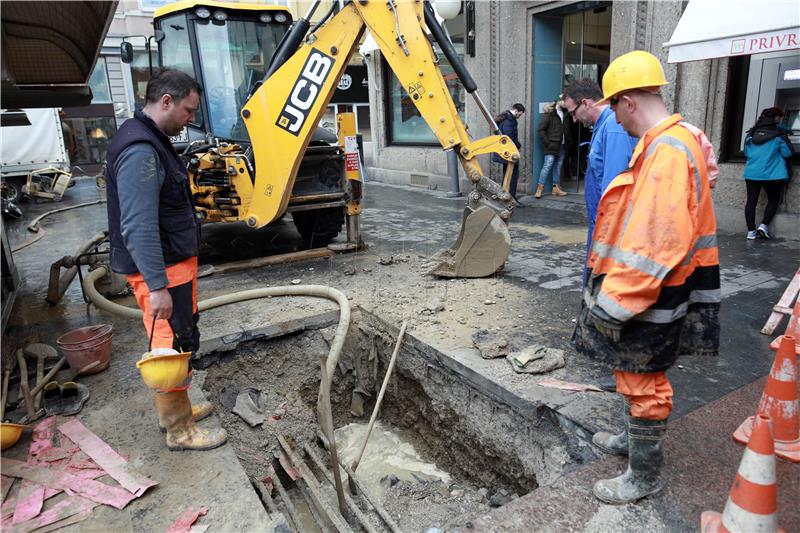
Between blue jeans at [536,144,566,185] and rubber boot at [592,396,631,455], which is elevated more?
blue jeans at [536,144,566,185]

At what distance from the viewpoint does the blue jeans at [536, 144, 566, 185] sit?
32.6ft

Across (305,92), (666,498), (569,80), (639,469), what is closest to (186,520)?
(639,469)

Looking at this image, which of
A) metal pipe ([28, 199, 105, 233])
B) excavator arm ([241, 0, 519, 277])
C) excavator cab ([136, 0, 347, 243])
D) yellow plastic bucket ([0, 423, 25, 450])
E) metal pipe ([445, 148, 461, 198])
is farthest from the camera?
metal pipe ([445, 148, 461, 198])

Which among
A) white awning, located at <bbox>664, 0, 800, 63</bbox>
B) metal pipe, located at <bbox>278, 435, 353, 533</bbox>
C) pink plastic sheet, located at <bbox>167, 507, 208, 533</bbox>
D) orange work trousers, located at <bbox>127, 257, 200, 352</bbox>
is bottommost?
metal pipe, located at <bbox>278, 435, 353, 533</bbox>

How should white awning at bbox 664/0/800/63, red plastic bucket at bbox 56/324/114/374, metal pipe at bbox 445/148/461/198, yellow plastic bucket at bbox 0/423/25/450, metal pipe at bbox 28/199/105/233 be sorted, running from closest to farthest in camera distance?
1. yellow plastic bucket at bbox 0/423/25/450
2. red plastic bucket at bbox 56/324/114/374
3. white awning at bbox 664/0/800/63
4. metal pipe at bbox 28/199/105/233
5. metal pipe at bbox 445/148/461/198

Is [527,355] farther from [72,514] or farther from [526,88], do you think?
[526,88]

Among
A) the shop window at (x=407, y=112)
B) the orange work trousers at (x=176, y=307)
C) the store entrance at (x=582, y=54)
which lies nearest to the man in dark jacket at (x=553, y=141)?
the store entrance at (x=582, y=54)

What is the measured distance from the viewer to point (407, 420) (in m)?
4.39

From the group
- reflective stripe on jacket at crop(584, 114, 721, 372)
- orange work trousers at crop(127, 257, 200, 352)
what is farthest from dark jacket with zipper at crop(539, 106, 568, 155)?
orange work trousers at crop(127, 257, 200, 352)

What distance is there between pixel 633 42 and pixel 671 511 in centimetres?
740

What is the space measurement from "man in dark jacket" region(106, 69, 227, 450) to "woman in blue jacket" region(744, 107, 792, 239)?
6.40 m

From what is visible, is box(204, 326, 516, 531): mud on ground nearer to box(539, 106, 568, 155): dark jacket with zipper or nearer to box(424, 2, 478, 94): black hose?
box(424, 2, 478, 94): black hose

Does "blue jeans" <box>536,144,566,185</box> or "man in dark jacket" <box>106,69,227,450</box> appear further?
"blue jeans" <box>536,144,566,185</box>

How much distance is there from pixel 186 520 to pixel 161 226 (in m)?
1.45
